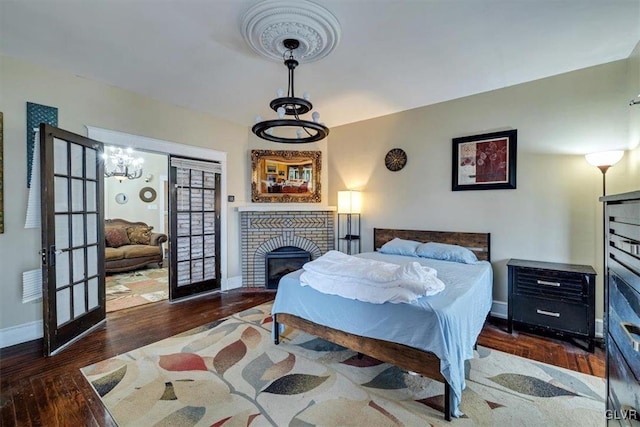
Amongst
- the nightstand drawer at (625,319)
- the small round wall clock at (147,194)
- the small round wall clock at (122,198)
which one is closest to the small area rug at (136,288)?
the small round wall clock at (147,194)

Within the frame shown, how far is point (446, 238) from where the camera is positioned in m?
3.79

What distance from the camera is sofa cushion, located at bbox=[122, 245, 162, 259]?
559cm

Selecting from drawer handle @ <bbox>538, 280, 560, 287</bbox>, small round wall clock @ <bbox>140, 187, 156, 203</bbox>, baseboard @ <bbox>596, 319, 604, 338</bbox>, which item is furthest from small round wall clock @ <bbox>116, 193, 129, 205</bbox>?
baseboard @ <bbox>596, 319, 604, 338</bbox>

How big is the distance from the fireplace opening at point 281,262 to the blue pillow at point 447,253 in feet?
6.62

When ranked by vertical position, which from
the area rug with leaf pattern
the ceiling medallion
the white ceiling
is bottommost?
the area rug with leaf pattern

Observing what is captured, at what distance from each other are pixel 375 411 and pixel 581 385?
1.60 m

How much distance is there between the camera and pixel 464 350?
6.27 ft

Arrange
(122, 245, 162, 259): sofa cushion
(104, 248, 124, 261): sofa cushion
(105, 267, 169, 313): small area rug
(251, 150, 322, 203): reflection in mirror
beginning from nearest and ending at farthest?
(105, 267, 169, 313): small area rug < (251, 150, 322, 203): reflection in mirror < (104, 248, 124, 261): sofa cushion < (122, 245, 162, 259): sofa cushion

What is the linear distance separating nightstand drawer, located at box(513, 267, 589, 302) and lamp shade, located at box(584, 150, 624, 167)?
1.07m

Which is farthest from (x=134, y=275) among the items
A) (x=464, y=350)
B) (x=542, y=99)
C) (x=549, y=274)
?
(x=542, y=99)

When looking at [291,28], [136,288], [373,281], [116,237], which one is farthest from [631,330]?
[116,237]

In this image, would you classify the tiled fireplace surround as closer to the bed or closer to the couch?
the bed

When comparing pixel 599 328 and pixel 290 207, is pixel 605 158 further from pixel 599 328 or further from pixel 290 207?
pixel 290 207

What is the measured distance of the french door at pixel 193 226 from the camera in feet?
13.2
